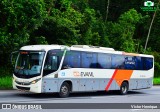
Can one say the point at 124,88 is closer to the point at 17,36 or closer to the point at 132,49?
the point at 17,36

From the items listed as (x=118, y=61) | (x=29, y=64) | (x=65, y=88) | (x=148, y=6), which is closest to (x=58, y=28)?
(x=118, y=61)

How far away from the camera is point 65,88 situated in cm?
2208

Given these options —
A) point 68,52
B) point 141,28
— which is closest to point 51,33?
point 68,52

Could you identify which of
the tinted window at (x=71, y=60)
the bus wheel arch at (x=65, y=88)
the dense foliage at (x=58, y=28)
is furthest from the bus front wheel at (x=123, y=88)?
the dense foliage at (x=58, y=28)

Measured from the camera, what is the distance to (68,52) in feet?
73.6

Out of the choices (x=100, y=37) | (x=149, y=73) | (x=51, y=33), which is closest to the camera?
(x=149, y=73)

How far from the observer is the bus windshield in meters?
20.7

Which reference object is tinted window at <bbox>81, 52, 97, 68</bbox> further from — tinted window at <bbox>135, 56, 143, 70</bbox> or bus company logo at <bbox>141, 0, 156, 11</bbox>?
bus company logo at <bbox>141, 0, 156, 11</bbox>

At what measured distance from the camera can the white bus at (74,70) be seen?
20795mm

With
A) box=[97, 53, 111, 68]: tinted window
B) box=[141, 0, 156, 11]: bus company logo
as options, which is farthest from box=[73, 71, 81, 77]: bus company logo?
box=[141, 0, 156, 11]: bus company logo

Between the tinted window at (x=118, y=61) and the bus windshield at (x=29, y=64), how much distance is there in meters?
6.73

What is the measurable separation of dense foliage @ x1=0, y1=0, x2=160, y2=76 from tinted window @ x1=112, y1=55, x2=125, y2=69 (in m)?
6.40

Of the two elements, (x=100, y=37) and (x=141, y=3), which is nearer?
(x=100, y=37)

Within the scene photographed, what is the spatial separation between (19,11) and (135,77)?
9323 millimetres
